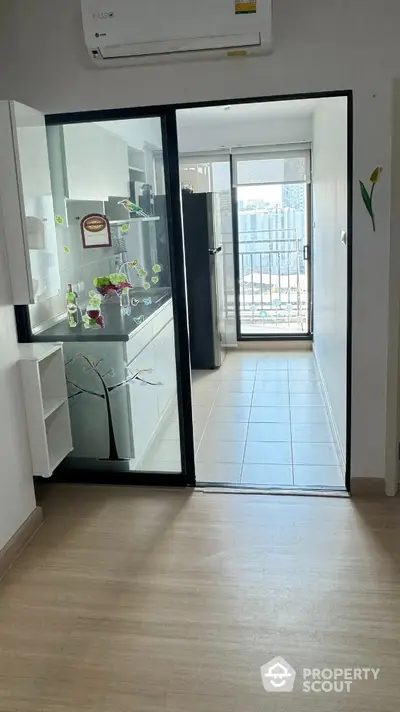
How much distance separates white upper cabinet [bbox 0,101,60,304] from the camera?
2717 millimetres

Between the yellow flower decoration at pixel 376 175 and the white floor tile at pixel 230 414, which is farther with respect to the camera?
the white floor tile at pixel 230 414

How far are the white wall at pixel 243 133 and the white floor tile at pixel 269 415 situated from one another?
3.01m

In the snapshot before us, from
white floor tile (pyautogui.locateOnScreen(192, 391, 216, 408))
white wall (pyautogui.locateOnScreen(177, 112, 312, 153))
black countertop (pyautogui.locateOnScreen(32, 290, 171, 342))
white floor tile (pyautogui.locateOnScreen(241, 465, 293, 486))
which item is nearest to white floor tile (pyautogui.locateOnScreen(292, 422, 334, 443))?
white floor tile (pyautogui.locateOnScreen(241, 465, 293, 486))

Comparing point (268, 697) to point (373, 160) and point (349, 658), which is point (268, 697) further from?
point (373, 160)

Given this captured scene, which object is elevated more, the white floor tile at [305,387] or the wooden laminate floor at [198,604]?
the white floor tile at [305,387]

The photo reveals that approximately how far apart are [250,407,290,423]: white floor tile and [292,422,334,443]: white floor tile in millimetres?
158

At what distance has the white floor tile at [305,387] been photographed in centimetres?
503

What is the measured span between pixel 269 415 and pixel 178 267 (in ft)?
5.61

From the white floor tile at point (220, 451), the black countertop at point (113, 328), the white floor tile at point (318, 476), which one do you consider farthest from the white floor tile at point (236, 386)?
the black countertop at point (113, 328)

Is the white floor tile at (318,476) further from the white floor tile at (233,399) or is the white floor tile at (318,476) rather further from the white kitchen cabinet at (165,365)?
the white floor tile at (233,399)

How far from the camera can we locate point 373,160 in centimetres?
285

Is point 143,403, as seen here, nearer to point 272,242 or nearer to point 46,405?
point 46,405

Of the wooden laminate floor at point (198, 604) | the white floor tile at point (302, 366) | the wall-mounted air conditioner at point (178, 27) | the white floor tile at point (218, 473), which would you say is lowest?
the wooden laminate floor at point (198, 604)

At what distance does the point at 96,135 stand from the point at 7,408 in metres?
1.53
